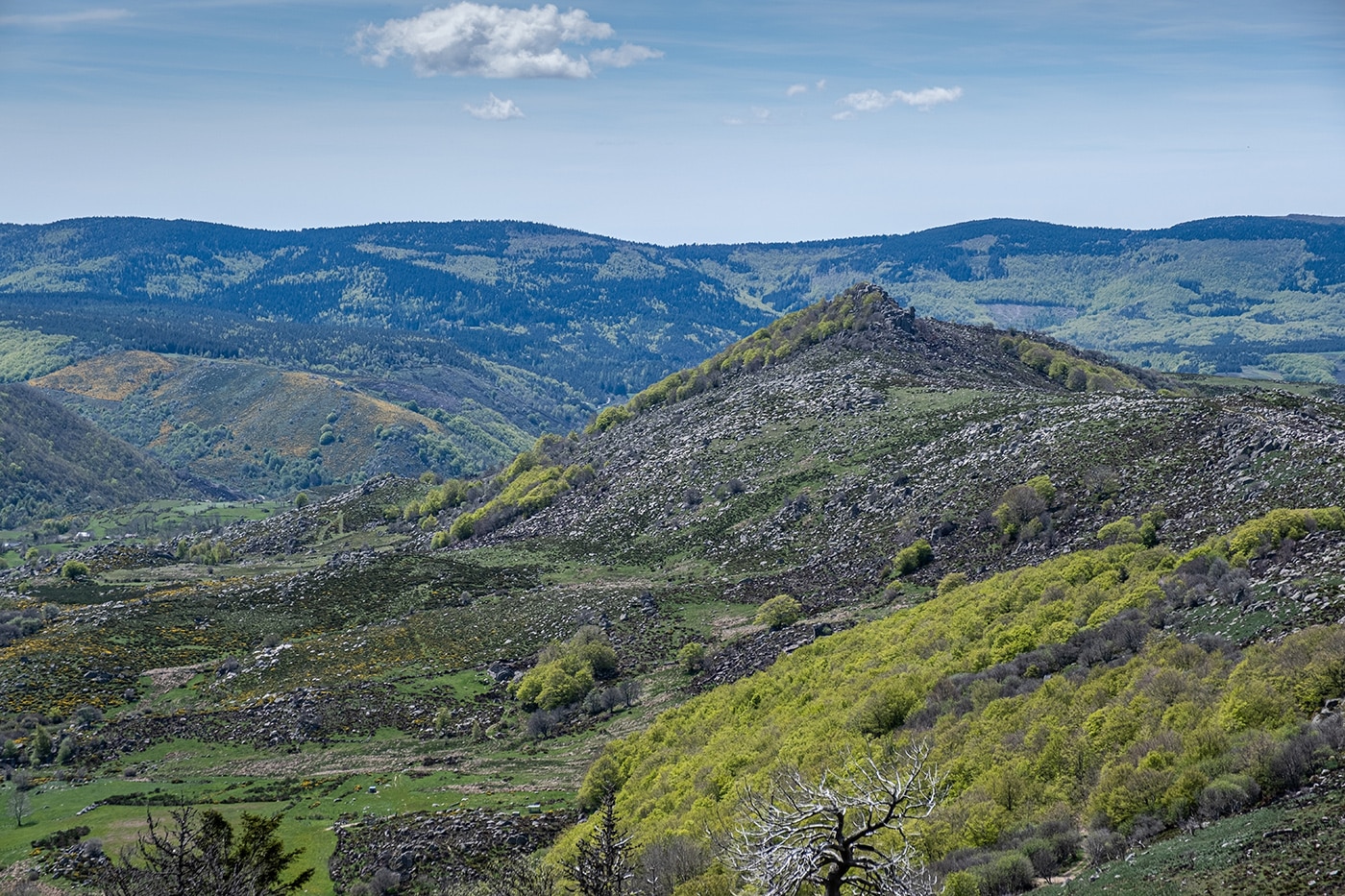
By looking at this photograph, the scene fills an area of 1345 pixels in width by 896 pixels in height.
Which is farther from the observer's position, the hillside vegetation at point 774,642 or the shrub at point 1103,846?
the hillside vegetation at point 774,642

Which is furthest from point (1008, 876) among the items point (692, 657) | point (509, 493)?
point (509, 493)

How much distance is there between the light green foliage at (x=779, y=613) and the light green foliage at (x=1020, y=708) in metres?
11.3

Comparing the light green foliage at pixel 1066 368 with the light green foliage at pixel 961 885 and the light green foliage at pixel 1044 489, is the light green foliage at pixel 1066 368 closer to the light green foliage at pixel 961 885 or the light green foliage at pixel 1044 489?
the light green foliage at pixel 1044 489

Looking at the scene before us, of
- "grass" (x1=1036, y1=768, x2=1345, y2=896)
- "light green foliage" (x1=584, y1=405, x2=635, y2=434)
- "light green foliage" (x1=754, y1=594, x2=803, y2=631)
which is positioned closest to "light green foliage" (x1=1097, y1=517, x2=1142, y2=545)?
"light green foliage" (x1=754, y1=594, x2=803, y2=631)

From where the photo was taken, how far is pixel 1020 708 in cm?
4406

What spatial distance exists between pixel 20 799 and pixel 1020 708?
61.6 metres

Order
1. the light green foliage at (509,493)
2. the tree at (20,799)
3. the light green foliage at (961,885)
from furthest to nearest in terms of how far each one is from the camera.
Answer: the light green foliage at (509,493), the tree at (20,799), the light green foliage at (961,885)

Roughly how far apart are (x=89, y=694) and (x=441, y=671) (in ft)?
95.1

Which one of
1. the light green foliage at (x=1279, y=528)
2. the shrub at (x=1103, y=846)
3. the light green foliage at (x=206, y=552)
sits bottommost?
the light green foliage at (x=206, y=552)

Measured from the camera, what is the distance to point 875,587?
84.7 metres

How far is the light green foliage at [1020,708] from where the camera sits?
112 feet

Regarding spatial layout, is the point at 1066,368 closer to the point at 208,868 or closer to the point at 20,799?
the point at 20,799

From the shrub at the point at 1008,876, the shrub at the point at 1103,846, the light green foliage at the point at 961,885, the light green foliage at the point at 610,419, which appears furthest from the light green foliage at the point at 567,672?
the light green foliage at the point at 610,419

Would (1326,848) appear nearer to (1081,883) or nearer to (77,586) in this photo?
(1081,883)
